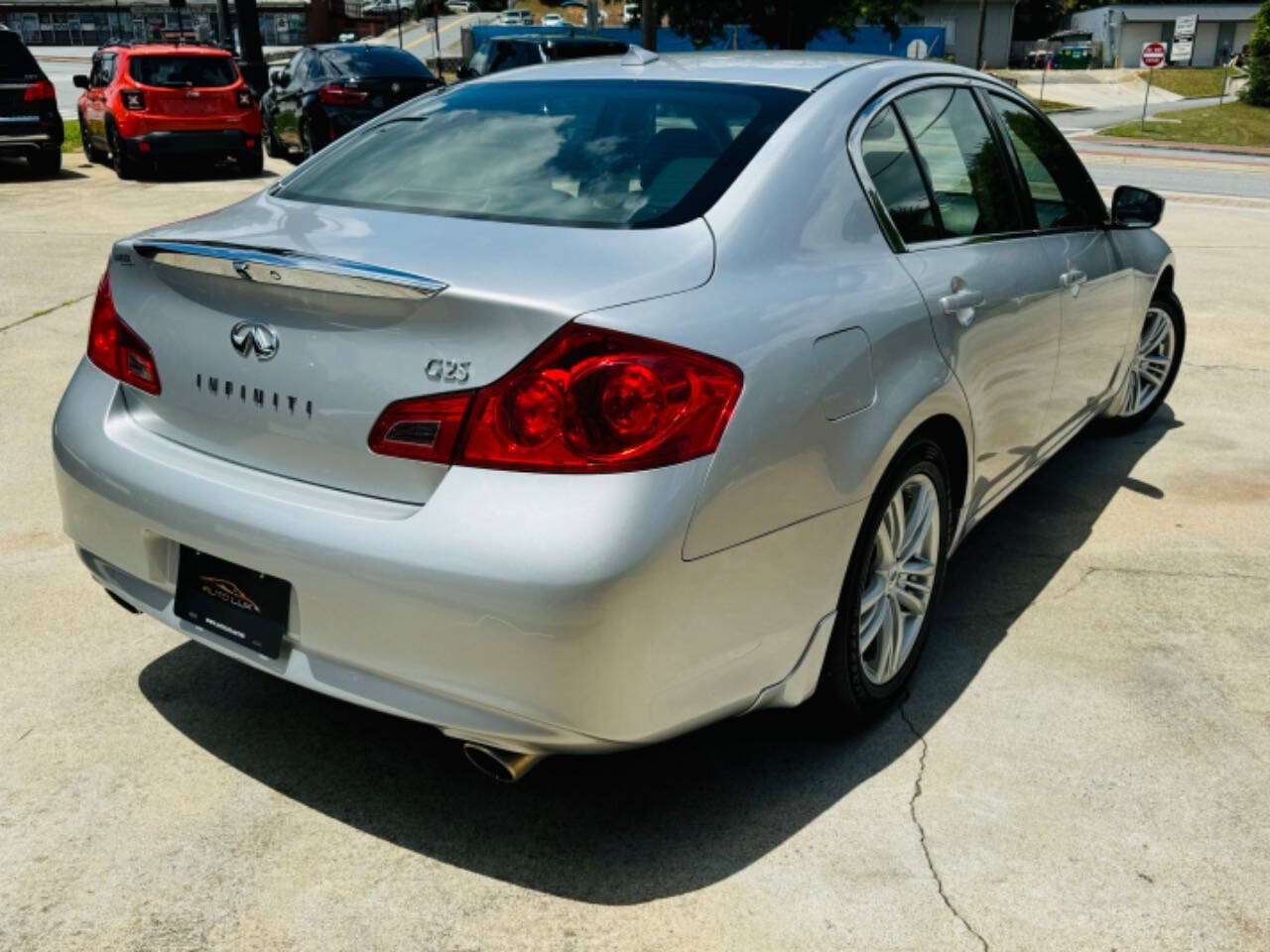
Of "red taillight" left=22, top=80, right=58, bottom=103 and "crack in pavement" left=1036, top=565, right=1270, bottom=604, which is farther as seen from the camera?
"red taillight" left=22, top=80, right=58, bottom=103

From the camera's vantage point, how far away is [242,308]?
2.52 meters

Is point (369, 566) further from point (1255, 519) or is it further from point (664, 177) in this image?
point (1255, 519)

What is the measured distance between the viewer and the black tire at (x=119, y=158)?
572 inches

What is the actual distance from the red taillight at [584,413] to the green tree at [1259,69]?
49.4 m

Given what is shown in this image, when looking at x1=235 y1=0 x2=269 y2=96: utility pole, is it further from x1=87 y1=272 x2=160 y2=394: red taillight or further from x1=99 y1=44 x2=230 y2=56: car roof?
x1=87 y1=272 x2=160 y2=394: red taillight

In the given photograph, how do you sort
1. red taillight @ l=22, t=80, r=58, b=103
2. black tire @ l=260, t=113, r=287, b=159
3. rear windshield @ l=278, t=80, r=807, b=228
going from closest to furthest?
rear windshield @ l=278, t=80, r=807, b=228 < red taillight @ l=22, t=80, r=58, b=103 < black tire @ l=260, t=113, r=287, b=159

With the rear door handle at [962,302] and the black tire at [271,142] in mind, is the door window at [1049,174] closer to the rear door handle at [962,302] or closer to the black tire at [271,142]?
the rear door handle at [962,302]

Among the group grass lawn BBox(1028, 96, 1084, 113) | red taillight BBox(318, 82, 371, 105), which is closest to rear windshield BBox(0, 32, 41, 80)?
red taillight BBox(318, 82, 371, 105)

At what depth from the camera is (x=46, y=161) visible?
14820 millimetres

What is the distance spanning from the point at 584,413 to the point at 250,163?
1443 centimetres

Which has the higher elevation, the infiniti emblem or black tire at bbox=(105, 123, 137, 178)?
the infiniti emblem

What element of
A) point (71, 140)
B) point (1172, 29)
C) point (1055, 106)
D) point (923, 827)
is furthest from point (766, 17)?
point (1172, 29)

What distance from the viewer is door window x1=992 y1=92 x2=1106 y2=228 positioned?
3971 millimetres

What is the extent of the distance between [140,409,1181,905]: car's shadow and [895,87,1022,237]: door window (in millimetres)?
1235
